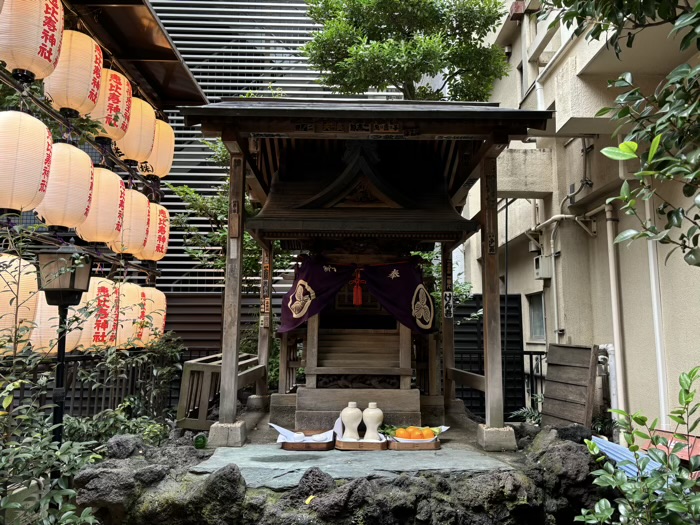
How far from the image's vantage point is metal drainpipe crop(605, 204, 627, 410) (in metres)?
7.36

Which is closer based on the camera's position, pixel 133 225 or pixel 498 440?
pixel 498 440

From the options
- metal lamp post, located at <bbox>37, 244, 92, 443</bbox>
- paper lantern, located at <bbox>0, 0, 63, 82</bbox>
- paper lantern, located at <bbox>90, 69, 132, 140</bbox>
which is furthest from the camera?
paper lantern, located at <bbox>90, 69, 132, 140</bbox>

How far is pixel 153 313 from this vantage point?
1012cm

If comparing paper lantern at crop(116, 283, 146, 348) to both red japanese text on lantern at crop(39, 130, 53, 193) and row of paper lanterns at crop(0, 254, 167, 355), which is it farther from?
red japanese text on lantern at crop(39, 130, 53, 193)

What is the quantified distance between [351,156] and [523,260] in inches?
257

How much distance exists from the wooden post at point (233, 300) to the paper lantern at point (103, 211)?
3281 millimetres

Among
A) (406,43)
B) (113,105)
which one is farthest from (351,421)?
(406,43)

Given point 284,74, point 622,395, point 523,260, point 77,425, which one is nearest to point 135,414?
point 77,425

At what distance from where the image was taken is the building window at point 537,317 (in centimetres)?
1106

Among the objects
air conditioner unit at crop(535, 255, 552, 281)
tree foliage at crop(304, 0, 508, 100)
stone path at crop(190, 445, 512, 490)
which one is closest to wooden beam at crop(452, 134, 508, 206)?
air conditioner unit at crop(535, 255, 552, 281)

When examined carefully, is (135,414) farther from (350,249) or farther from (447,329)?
(447,329)

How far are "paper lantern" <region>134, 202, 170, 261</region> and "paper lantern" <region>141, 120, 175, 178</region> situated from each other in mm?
879

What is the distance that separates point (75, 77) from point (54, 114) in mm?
1320

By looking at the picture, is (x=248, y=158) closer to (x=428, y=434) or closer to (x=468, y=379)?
(x=428, y=434)
